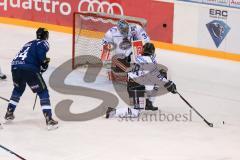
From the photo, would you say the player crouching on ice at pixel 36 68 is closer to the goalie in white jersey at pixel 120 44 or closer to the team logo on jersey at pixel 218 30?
the goalie in white jersey at pixel 120 44

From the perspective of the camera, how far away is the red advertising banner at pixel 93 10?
13078 millimetres

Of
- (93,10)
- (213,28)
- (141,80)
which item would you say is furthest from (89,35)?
(141,80)

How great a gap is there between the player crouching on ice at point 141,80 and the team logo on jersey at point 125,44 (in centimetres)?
166

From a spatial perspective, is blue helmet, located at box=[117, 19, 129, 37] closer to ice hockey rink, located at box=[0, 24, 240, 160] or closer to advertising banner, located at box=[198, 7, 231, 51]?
ice hockey rink, located at box=[0, 24, 240, 160]

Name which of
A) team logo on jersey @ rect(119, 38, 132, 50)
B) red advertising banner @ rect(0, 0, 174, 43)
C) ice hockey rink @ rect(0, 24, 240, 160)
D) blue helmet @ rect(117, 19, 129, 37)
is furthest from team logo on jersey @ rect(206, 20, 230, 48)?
blue helmet @ rect(117, 19, 129, 37)

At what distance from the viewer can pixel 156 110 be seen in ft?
31.7

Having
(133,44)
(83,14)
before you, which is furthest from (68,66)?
(133,44)

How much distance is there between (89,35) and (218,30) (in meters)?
2.15

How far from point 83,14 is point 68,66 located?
91 centimetres

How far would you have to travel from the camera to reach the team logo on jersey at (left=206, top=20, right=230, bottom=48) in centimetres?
1236

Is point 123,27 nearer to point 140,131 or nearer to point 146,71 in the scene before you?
point 146,71

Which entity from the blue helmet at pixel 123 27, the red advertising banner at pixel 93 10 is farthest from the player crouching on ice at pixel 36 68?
the red advertising banner at pixel 93 10

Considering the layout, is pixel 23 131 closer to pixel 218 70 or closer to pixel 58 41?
pixel 218 70

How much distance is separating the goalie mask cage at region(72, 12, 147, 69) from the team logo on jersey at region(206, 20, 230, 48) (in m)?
1.69
